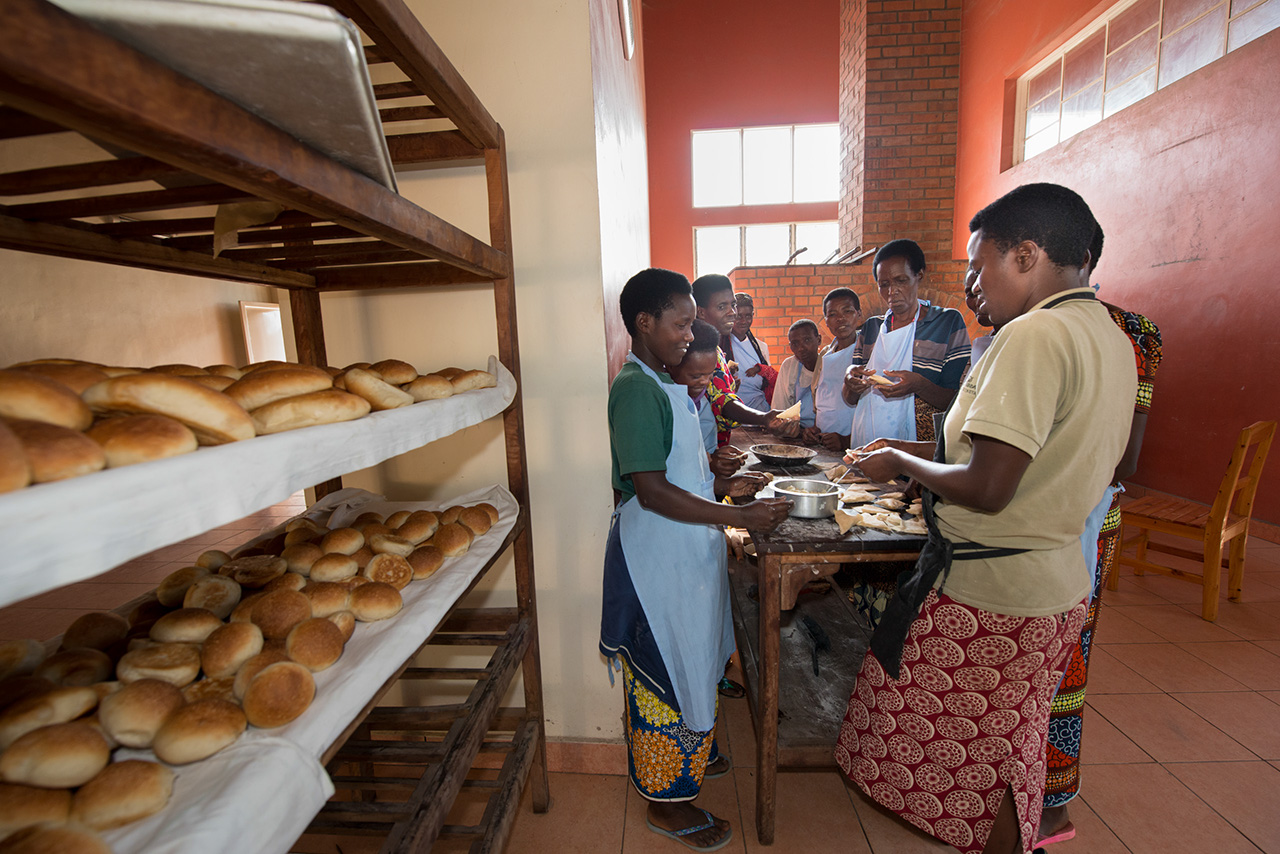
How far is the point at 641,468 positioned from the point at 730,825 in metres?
1.42

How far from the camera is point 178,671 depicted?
0.95 metres

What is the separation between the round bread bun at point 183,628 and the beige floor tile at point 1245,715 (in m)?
3.67

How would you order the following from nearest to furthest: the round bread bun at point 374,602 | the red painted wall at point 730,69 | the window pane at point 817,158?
1. the round bread bun at point 374,602
2. the red painted wall at point 730,69
3. the window pane at point 817,158

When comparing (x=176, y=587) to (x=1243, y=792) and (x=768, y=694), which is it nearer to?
(x=768, y=694)

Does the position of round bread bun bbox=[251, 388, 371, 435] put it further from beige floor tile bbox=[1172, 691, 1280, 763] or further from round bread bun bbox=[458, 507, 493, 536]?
beige floor tile bbox=[1172, 691, 1280, 763]

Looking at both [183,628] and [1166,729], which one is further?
[1166,729]

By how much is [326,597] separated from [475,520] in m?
0.49

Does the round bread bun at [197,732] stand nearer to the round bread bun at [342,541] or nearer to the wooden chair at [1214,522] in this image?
the round bread bun at [342,541]

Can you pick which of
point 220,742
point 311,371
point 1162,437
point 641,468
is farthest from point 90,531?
point 1162,437

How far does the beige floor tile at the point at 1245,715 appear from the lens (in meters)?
2.19

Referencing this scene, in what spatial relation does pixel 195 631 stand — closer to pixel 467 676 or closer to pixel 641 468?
pixel 467 676

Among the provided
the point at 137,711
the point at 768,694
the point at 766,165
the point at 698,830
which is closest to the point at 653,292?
the point at 768,694

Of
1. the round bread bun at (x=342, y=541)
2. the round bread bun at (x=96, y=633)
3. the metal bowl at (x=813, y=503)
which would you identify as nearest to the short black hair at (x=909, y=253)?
the metal bowl at (x=813, y=503)

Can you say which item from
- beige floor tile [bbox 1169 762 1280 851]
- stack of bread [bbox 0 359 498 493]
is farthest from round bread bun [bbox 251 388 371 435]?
beige floor tile [bbox 1169 762 1280 851]
